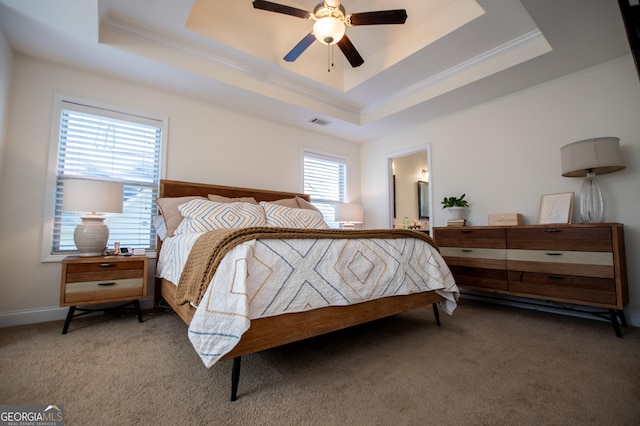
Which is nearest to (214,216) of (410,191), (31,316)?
(31,316)

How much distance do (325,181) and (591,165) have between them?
320cm

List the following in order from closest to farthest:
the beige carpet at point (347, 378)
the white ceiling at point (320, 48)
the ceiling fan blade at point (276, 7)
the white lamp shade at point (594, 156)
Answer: the beige carpet at point (347, 378) < the ceiling fan blade at point (276, 7) < the white ceiling at point (320, 48) < the white lamp shade at point (594, 156)

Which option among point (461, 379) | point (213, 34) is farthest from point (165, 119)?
point (461, 379)

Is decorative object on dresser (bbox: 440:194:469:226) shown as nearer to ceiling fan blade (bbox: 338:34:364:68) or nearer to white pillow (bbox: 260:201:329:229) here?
white pillow (bbox: 260:201:329:229)

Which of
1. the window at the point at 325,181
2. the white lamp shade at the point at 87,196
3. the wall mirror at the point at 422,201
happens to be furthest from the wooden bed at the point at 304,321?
the wall mirror at the point at 422,201

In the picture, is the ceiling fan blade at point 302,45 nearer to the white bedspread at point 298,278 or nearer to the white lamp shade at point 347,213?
the white bedspread at point 298,278

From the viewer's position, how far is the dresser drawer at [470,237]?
2832 mm

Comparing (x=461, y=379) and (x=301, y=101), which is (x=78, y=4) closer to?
(x=301, y=101)

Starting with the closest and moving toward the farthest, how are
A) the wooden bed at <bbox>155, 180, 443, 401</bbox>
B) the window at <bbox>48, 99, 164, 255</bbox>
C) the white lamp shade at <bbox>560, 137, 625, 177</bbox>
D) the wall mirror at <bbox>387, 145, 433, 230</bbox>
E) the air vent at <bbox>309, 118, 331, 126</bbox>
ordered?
the wooden bed at <bbox>155, 180, 443, 401</bbox>
the white lamp shade at <bbox>560, 137, 625, 177</bbox>
the window at <bbox>48, 99, 164, 255</bbox>
the air vent at <bbox>309, 118, 331, 126</bbox>
the wall mirror at <bbox>387, 145, 433, 230</bbox>

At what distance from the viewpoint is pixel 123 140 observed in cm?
296

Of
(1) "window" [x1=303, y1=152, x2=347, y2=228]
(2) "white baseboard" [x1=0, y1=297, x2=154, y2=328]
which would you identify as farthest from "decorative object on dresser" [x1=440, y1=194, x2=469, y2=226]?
(2) "white baseboard" [x1=0, y1=297, x2=154, y2=328]

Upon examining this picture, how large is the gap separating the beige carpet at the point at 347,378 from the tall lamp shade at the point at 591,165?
3.32ft

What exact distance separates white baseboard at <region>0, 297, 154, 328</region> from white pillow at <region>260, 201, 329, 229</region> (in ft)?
6.65

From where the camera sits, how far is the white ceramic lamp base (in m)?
2.36
